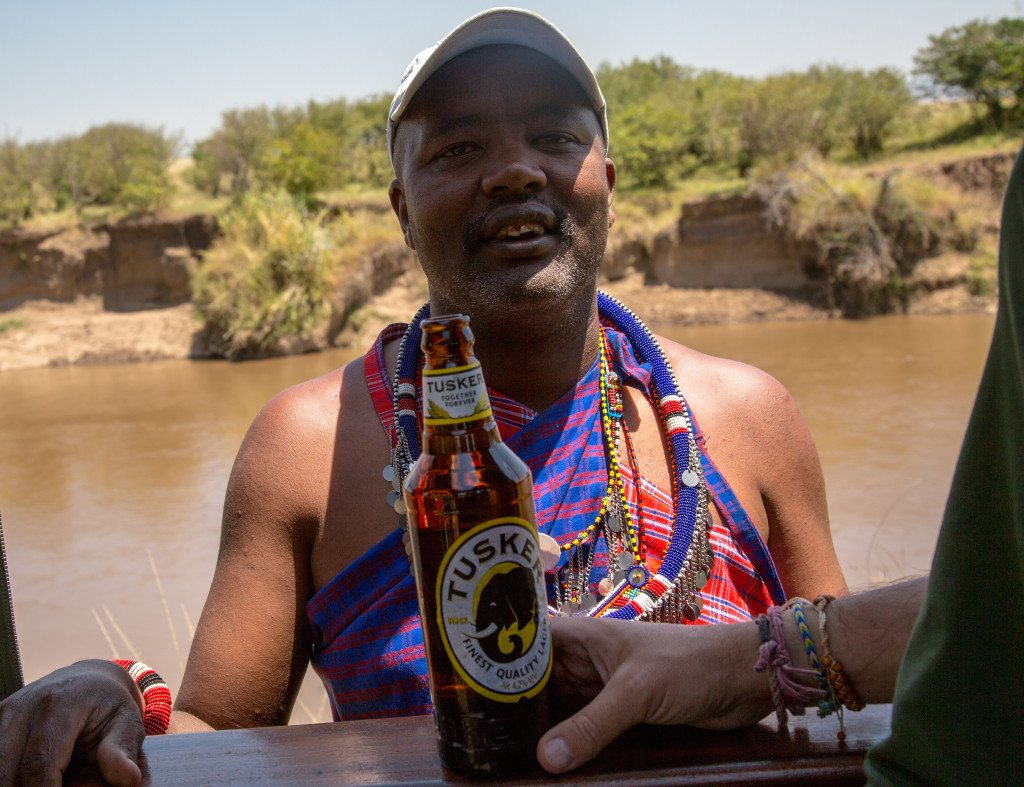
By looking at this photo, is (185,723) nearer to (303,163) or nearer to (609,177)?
(609,177)

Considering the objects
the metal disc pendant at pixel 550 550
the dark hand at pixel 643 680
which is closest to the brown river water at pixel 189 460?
the metal disc pendant at pixel 550 550

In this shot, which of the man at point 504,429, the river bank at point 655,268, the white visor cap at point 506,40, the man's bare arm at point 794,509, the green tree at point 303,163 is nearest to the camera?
the man at point 504,429

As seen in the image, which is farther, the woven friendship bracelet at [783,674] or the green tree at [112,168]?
the green tree at [112,168]

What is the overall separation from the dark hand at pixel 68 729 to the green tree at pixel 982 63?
2492 centimetres

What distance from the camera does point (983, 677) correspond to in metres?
0.70

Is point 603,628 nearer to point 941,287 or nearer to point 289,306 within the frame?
point 289,306

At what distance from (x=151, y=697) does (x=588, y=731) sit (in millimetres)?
735

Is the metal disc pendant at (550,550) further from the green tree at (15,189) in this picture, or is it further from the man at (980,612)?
the green tree at (15,189)

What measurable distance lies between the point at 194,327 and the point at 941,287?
1456cm

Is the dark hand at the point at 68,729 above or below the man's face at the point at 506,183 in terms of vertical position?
below

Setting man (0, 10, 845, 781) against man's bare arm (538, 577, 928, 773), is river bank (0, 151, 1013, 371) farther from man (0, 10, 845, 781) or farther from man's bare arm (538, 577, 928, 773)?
man's bare arm (538, 577, 928, 773)

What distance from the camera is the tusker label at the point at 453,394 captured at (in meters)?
0.97

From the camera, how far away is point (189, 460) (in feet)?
37.3

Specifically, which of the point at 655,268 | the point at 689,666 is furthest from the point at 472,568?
the point at 655,268
